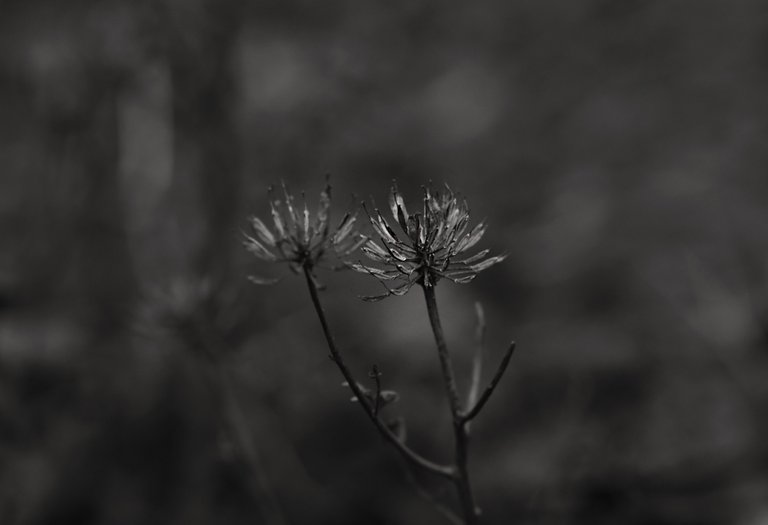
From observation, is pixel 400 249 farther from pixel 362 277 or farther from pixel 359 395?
pixel 362 277

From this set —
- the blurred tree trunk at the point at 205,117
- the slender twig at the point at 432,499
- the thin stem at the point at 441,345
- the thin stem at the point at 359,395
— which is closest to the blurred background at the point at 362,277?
the blurred tree trunk at the point at 205,117

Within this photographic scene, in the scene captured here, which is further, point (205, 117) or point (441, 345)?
point (205, 117)

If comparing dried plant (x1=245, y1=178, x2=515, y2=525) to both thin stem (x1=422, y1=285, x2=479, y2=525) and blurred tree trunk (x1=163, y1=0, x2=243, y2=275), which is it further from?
blurred tree trunk (x1=163, y1=0, x2=243, y2=275)

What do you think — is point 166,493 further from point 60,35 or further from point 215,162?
point 60,35

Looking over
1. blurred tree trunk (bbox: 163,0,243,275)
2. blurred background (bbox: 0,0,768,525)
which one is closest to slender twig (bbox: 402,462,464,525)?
blurred background (bbox: 0,0,768,525)

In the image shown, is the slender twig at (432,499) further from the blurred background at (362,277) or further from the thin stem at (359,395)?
the blurred background at (362,277)

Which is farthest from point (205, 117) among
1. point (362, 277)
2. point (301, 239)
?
point (301, 239)

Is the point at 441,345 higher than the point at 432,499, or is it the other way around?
the point at 441,345

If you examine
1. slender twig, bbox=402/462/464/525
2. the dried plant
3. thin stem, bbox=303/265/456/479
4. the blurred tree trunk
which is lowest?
slender twig, bbox=402/462/464/525
